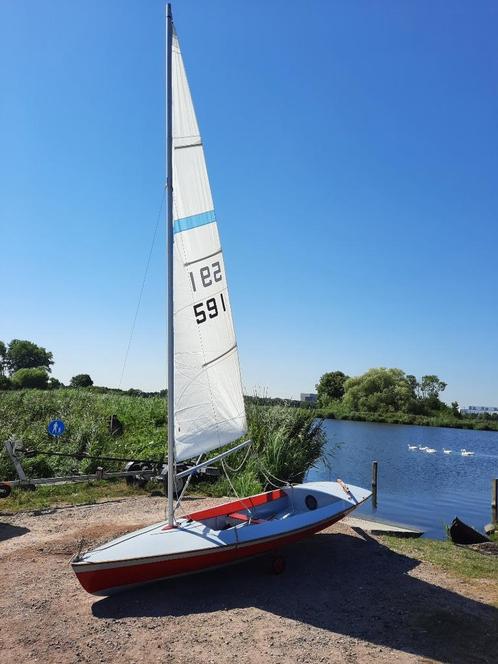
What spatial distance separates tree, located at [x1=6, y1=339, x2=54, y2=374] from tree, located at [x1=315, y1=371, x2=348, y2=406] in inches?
1930

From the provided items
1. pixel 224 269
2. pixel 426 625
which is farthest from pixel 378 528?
pixel 224 269

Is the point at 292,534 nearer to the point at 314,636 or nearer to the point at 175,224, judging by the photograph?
the point at 314,636

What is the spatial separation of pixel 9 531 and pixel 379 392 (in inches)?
2261

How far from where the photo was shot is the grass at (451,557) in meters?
7.96

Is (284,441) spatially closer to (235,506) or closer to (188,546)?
(235,506)

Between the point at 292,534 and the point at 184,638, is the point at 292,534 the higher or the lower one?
the higher one

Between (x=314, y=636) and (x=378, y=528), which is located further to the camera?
(x=378, y=528)

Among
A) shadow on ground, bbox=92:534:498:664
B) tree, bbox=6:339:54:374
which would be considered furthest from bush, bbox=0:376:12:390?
shadow on ground, bbox=92:534:498:664

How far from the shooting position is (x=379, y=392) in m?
62.8

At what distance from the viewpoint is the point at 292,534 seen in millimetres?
7457

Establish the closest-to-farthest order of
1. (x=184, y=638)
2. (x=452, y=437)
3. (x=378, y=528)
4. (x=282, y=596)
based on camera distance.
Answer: (x=184, y=638), (x=282, y=596), (x=378, y=528), (x=452, y=437)

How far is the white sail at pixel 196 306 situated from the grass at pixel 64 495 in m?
5.82

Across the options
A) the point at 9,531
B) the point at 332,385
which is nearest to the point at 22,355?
the point at 332,385

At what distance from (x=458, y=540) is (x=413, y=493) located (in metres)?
9.37
